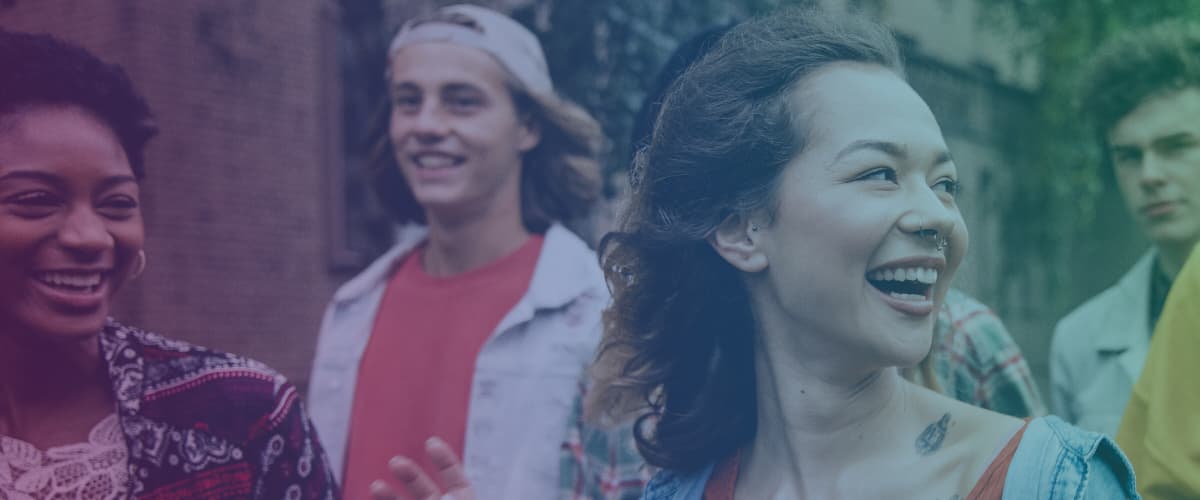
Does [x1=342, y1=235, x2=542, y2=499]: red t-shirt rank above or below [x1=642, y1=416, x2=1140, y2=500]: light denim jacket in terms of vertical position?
above

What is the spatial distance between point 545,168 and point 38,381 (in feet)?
5.73

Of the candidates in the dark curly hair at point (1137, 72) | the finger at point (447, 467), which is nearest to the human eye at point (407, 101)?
the finger at point (447, 467)

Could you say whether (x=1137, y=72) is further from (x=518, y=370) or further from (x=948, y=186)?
(x=518, y=370)

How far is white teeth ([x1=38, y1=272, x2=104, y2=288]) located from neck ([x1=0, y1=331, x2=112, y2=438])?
0.29 ft

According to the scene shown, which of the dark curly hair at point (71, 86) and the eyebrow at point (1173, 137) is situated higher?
the dark curly hair at point (71, 86)

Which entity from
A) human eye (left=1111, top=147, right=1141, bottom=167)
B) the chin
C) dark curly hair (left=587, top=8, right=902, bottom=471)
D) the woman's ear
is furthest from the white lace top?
human eye (left=1111, top=147, right=1141, bottom=167)

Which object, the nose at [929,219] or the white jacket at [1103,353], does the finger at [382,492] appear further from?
the white jacket at [1103,353]

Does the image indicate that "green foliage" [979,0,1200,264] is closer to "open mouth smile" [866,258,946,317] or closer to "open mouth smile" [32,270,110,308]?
"open mouth smile" [866,258,946,317]

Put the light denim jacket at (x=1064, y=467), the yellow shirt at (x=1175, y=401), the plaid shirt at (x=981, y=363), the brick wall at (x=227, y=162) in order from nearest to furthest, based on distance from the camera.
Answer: the light denim jacket at (x=1064, y=467), the yellow shirt at (x=1175, y=401), the brick wall at (x=227, y=162), the plaid shirt at (x=981, y=363)

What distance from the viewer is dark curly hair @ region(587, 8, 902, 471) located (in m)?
1.83

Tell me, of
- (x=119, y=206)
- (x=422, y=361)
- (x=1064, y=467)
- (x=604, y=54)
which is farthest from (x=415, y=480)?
(x=604, y=54)

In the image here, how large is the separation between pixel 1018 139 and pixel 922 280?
9.21 meters

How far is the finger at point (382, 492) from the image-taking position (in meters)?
1.75

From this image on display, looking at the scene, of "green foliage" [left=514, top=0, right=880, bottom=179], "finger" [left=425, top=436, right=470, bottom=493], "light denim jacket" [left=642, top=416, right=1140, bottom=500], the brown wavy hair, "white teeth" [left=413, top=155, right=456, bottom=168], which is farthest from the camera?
"green foliage" [left=514, top=0, right=880, bottom=179]
